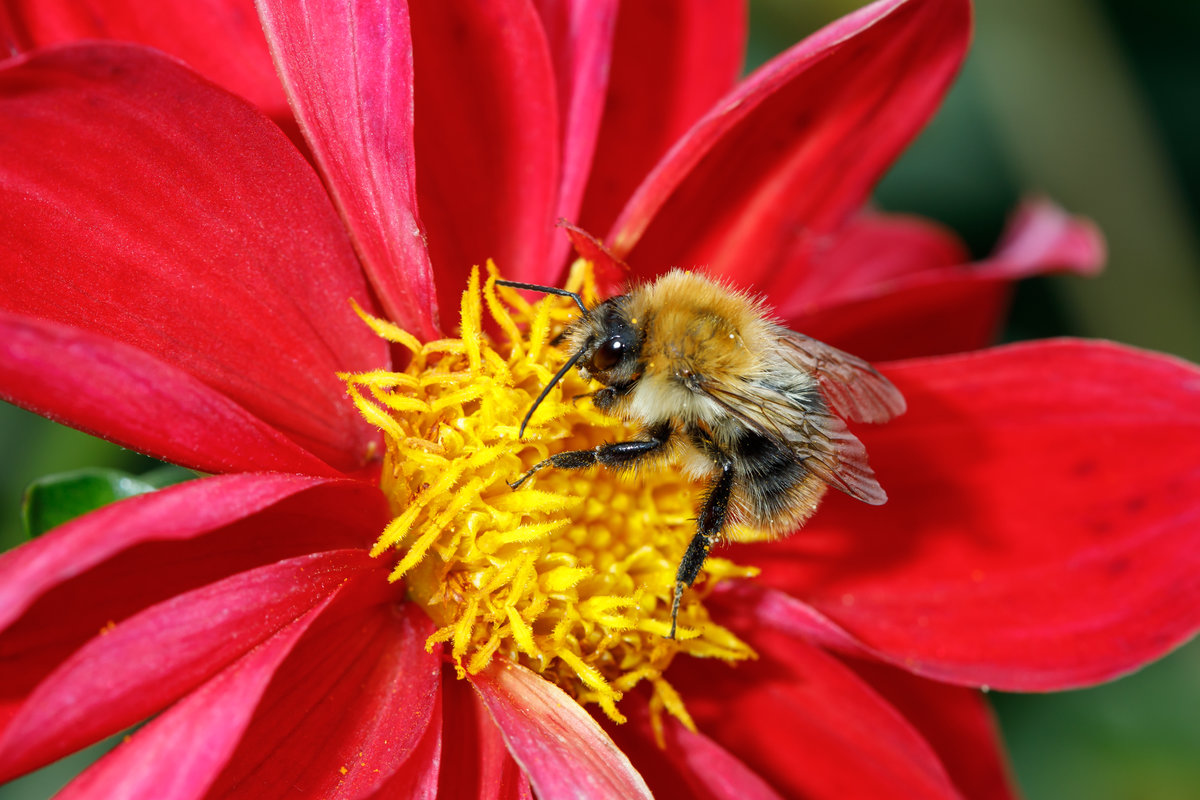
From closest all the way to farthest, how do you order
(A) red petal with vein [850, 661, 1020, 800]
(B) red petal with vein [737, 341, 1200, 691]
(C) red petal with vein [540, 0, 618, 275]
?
(C) red petal with vein [540, 0, 618, 275], (B) red petal with vein [737, 341, 1200, 691], (A) red petal with vein [850, 661, 1020, 800]

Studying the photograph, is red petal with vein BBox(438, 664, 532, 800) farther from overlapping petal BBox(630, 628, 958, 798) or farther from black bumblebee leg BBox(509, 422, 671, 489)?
overlapping petal BBox(630, 628, 958, 798)

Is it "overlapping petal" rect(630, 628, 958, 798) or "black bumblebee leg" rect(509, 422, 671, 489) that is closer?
"black bumblebee leg" rect(509, 422, 671, 489)

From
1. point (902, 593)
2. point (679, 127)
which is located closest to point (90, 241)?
point (679, 127)

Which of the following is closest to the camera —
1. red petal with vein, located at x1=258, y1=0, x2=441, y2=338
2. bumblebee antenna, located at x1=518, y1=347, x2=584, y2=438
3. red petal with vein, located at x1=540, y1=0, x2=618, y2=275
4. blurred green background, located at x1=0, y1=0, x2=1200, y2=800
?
red petal with vein, located at x1=258, y1=0, x2=441, y2=338

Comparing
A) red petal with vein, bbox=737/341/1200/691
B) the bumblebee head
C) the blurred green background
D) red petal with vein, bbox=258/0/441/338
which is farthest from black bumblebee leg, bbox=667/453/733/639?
the blurred green background

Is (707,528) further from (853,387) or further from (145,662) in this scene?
(145,662)

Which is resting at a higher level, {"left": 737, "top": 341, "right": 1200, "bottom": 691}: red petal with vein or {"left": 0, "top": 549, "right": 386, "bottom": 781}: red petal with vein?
{"left": 737, "top": 341, "right": 1200, "bottom": 691}: red petal with vein

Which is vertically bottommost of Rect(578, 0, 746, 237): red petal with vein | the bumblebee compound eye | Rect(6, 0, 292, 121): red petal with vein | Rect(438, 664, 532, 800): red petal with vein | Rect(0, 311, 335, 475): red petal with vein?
Rect(438, 664, 532, 800): red petal with vein

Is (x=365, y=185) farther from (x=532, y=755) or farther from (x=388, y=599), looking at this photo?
(x=532, y=755)
